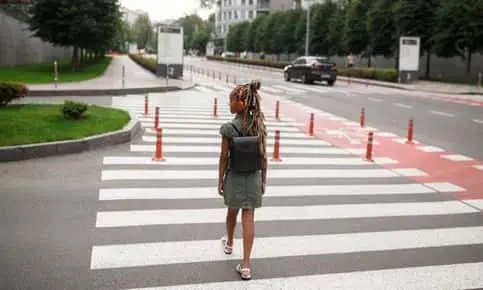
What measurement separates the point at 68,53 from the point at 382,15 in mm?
40500

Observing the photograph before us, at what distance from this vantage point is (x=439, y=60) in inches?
1789

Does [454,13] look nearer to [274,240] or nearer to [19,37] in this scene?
[19,37]

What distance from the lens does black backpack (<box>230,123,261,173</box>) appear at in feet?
16.1

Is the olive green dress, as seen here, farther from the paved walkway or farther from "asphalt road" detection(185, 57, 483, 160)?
the paved walkway

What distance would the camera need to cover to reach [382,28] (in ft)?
152

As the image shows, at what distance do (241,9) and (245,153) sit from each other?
127631 mm

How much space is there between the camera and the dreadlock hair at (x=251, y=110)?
16.3 ft

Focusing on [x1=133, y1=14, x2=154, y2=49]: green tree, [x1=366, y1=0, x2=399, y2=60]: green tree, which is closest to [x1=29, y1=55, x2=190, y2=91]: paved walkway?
[x1=366, y1=0, x2=399, y2=60]: green tree

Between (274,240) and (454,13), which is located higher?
(454,13)

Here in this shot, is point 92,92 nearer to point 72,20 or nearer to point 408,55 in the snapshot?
point 72,20

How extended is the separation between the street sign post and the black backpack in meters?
36.3

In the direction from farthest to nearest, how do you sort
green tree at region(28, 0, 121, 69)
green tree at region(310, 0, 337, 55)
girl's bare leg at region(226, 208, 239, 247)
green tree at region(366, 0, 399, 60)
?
green tree at region(310, 0, 337, 55) → green tree at region(366, 0, 399, 60) → green tree at region(28, 0, 121, 69) → girl's bare leg at region(226, 208, 239, 247)

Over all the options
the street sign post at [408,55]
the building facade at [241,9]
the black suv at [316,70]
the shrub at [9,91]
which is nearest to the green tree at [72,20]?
the black suv at [316,70]

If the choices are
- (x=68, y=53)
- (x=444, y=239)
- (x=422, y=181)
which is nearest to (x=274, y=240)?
(x=444, y=239)
